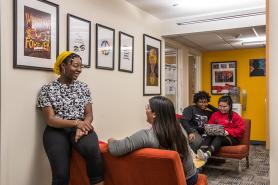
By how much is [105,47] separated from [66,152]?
4.95 ft

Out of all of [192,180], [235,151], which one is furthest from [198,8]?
[192,180]

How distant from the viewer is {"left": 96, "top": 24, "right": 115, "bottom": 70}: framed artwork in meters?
3.21

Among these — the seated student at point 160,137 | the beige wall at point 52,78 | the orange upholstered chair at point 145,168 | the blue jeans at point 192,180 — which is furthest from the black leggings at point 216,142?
the seated student at point 160,137

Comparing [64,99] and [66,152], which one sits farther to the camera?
[64,99]

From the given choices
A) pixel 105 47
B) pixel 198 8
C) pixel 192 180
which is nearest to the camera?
pixel 192 180

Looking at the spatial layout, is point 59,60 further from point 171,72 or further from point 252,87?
point 252,87

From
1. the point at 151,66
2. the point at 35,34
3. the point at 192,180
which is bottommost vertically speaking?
the point at 192,180

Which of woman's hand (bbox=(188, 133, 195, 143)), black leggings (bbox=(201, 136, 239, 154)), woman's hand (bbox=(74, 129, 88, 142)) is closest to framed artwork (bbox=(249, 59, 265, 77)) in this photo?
black leggings (bbox=(201, 136, 239, 154))

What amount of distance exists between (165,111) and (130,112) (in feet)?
6.76

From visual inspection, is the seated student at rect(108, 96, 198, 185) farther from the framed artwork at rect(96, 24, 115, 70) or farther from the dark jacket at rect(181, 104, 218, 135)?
the dark jacket at rect(181, 104, 218, 135)

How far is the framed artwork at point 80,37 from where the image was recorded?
110 inches

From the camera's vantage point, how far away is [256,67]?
6.70 meters

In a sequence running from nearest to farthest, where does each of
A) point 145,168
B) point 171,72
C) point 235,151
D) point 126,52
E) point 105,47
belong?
point 145,168
point 105,47
point 126,52
point 235,151
point 171,72

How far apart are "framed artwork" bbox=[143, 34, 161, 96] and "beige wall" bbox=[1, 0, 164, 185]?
0.39ft
